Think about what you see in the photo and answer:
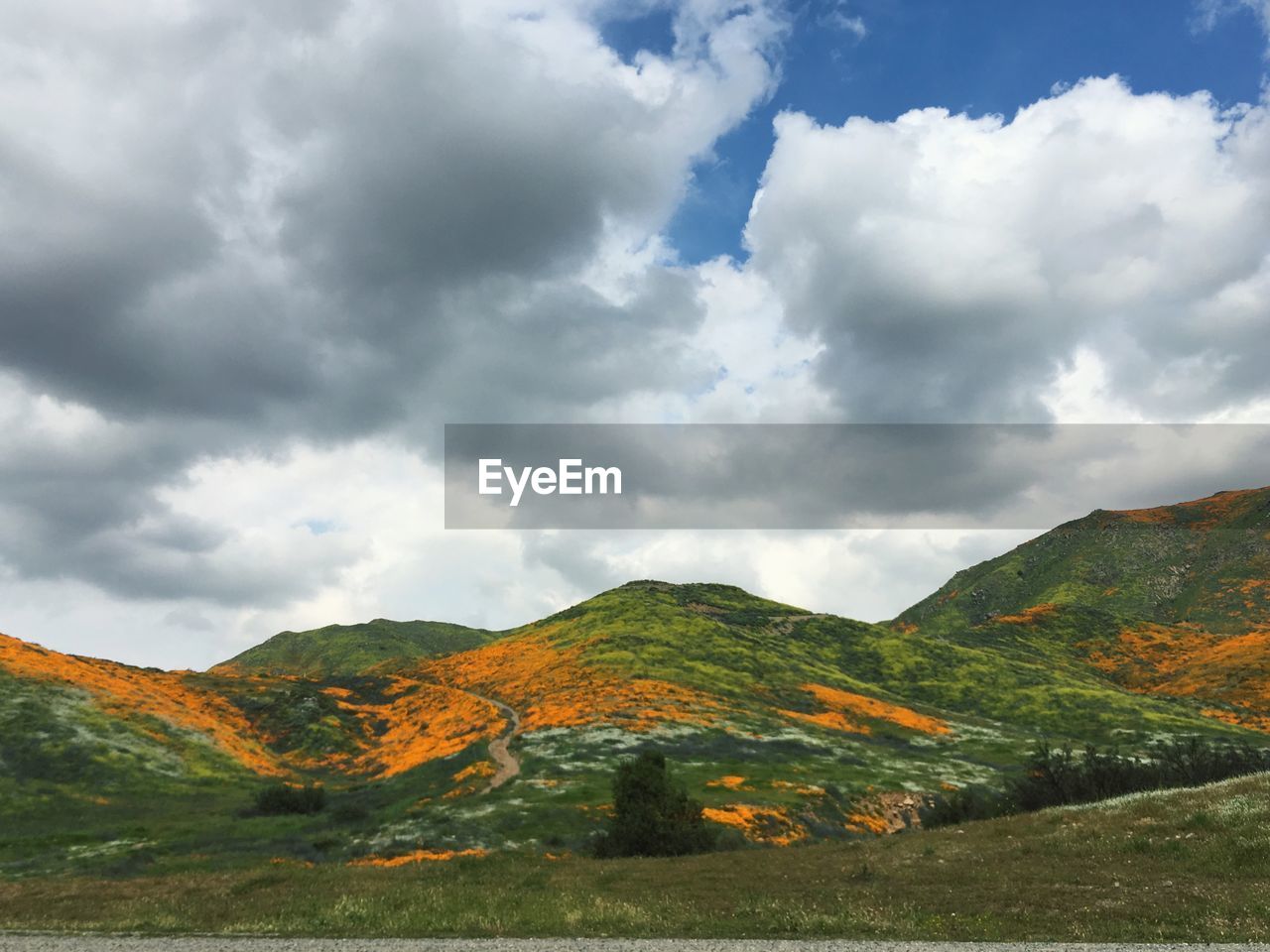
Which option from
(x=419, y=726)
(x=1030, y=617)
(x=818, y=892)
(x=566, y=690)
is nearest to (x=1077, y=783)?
(x=818, y=892)

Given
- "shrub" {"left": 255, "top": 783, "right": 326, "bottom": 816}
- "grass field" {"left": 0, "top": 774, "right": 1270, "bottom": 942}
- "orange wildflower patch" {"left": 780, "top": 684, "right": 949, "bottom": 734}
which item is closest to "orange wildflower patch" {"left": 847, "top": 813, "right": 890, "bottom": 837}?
"grass field" {"left": 0, "top": 774, "right": 1270, "bottom": 942}

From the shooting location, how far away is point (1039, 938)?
50.0 ft

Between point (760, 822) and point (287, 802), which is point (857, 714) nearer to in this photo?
point (760, 822)

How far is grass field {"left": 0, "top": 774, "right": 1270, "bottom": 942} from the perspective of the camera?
16.8m

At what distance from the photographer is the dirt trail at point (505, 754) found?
193 feet

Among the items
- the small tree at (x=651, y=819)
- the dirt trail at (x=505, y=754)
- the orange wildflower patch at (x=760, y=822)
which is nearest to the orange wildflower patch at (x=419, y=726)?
the dirt trail at (x=505, y=754)

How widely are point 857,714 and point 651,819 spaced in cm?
7360

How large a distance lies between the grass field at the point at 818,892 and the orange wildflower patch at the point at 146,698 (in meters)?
66.2

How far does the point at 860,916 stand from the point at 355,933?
12.5 meters

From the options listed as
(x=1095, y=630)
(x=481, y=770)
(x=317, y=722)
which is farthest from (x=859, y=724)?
(x=1095, y=630)

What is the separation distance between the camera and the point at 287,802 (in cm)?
5912

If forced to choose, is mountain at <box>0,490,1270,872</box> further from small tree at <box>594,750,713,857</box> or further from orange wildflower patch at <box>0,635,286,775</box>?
small tree at <box>594,750,713,857</box>

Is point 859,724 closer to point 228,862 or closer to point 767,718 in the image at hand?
point 767,718

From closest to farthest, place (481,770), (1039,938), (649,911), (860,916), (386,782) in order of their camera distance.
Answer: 1. (1039,938)
2. (860,916)
3. (649,911)
4. (481,770)
5. (386,782)
